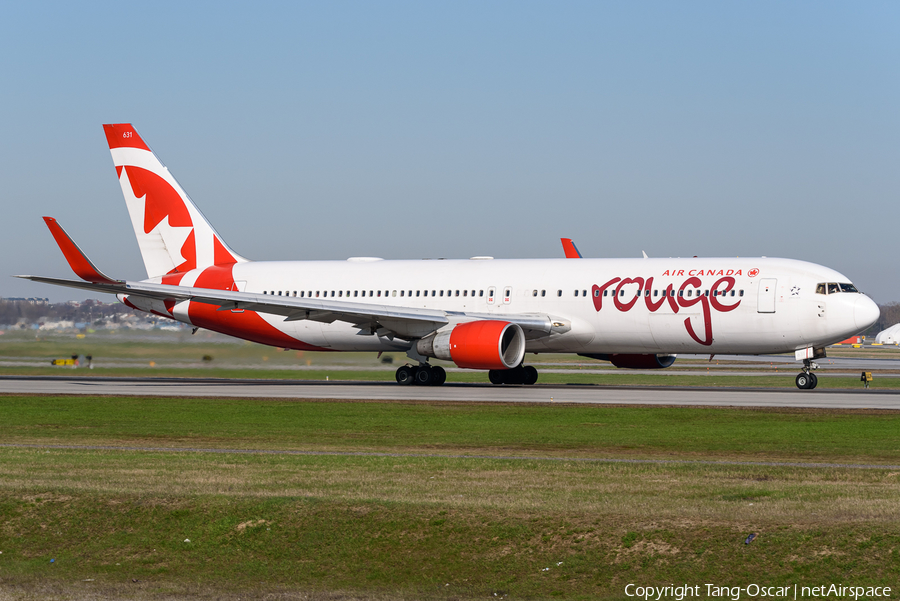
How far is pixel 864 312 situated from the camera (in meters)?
32.0

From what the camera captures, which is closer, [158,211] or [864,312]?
[864,312]

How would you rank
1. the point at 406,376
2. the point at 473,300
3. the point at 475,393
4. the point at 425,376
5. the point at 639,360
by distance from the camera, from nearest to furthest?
1. the point at 475,393
2. the point at 425,376
3. the point at 406,376
4. the point at 473,300
5. the point at 639,360

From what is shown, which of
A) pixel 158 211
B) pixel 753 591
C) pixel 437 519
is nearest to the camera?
pixel 753 591

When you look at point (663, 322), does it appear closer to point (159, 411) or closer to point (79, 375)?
point (159, 411)

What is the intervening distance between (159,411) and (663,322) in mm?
16080

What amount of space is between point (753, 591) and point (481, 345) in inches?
891

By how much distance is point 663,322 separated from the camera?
33.5 m

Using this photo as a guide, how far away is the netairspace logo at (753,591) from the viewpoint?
971cm

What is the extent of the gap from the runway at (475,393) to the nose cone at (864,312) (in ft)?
7.24

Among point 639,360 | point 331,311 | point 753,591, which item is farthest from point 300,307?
point 753,591

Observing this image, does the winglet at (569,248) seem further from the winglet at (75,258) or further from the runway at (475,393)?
the winglet at (75,258)

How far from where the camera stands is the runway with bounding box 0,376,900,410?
28.9 metres

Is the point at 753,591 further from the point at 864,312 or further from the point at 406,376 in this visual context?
the point at 406,376

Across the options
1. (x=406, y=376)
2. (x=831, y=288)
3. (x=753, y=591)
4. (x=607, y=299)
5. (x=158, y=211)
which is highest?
(x=158, y=211)
